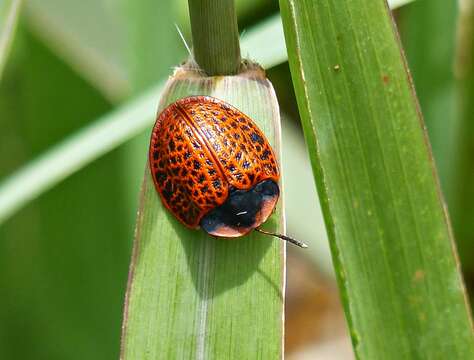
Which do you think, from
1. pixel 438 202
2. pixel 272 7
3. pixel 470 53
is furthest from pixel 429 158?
pixel 272 7

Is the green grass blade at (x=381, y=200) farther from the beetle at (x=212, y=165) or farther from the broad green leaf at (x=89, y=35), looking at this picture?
the broad green leaf at (x=89, y=35)

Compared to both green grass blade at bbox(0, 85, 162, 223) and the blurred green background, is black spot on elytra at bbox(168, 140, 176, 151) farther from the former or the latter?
the blurred green background

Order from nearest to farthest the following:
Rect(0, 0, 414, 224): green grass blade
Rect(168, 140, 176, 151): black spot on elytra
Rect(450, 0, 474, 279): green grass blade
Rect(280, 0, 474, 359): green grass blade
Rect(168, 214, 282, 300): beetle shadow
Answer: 1. Rect(280, 0, 474, 359): green grass blade
2. Rect(168, 214, 282, 300): beetle shadow
3. Rect(168, 140, 176, 151): black spot on elytra
4. Rect(0, 0, 414, 224): green grass blade
5. Rect(450, 0, 474, 279): green grass blade

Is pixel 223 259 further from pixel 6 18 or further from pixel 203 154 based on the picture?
pixel 6 18

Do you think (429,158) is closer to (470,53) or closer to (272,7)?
(470,53)

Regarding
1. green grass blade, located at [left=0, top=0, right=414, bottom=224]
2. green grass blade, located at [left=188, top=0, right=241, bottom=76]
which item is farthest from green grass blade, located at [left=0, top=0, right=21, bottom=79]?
green grass blade, located at [left=0, top=0, right=414, bottom=224]

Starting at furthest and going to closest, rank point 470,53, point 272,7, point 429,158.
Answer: point 272,7
point 470,53
point 429,158
